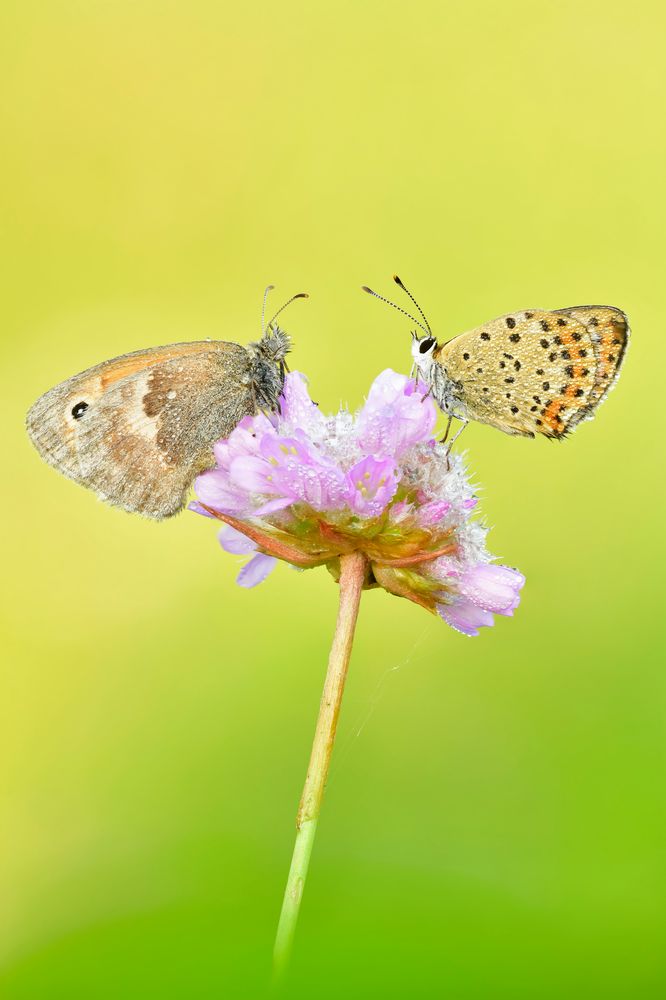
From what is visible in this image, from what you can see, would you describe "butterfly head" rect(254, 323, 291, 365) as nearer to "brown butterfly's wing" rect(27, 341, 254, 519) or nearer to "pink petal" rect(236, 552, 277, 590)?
"brown butterfly's wing" rect(27, 341, 254, 519)

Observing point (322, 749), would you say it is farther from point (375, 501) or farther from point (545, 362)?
point (545, 362)

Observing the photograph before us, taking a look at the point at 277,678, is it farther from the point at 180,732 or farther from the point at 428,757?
the point at 428,757

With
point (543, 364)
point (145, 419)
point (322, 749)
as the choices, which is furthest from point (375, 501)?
point (543, 364)

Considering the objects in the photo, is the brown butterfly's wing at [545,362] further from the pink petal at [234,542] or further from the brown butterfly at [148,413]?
the pink petal at [234,542]

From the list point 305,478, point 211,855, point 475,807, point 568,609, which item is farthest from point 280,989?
point 568,609

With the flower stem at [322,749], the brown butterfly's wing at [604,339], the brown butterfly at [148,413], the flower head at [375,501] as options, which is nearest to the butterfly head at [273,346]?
the brown butterfly at [148,413]

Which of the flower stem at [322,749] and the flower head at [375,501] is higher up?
the flower head at [375,501]
